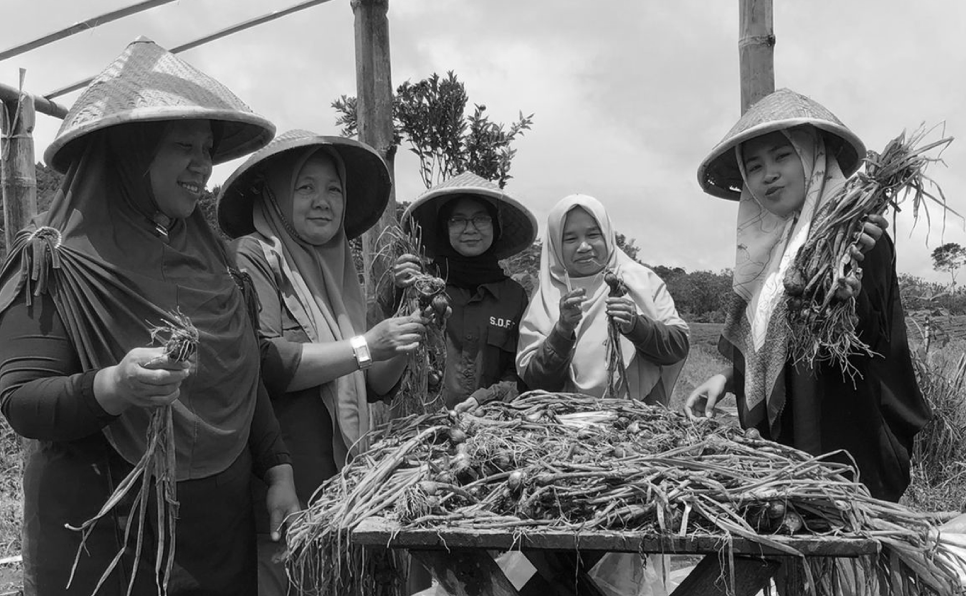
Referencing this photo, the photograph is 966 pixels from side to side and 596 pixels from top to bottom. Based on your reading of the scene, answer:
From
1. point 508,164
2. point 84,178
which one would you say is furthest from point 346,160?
point 508,164

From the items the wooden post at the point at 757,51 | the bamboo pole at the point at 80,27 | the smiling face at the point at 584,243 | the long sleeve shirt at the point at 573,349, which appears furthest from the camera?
the bamboo pole at the point at 80,27

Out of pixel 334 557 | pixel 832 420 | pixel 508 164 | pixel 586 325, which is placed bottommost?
pixel 334 557

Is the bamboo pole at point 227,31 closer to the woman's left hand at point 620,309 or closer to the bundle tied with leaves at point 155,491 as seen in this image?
the woman's left hand at point 620,309

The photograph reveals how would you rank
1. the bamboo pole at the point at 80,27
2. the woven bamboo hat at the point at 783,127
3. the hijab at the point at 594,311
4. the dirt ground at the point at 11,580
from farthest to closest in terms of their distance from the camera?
the bamboo pole at the point at 80,27, the dirt ground at the point at 11,580, the hijab at the point at 594,311, the woven bamboo hat at the point at 783,127

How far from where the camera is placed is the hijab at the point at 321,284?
2576mm

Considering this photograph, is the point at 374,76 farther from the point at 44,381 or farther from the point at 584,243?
the point at 44,381

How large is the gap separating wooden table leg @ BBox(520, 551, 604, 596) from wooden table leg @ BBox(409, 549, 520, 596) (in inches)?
26.3

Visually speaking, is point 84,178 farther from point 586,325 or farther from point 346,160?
point 586,325

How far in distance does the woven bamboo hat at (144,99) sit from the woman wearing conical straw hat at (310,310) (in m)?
0.37

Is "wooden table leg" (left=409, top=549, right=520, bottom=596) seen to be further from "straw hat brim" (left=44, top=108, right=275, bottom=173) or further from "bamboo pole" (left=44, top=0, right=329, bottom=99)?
"bamboo pole" (left=44, top=0, right=329, bottom=99)

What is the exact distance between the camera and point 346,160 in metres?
2.97

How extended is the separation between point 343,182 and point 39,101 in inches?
135

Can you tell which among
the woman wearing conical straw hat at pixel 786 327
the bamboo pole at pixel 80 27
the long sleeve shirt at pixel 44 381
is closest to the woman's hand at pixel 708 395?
the woman wearing conical straw hat at pixel 786 327

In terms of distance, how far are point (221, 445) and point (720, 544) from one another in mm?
1205
